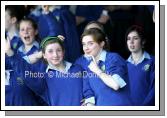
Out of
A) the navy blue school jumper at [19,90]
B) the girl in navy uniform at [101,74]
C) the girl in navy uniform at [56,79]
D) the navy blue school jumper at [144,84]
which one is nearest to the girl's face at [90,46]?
the girl in navy uniform at [101,74]

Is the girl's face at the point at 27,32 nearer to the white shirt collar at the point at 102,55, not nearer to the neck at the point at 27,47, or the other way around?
the neck at the point at 27,47

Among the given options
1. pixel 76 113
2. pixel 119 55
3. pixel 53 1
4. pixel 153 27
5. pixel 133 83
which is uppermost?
pixel 53 1

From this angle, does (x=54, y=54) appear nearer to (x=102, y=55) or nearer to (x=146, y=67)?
(x=102, y=55)

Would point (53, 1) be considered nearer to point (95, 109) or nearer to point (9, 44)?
point (9, 44)

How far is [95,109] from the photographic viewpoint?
2.26 m

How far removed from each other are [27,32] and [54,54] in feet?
0.68

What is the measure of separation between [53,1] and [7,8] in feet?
0.89

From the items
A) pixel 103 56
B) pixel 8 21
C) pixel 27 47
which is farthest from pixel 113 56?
pixel 8 21

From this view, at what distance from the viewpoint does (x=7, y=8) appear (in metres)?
2.29

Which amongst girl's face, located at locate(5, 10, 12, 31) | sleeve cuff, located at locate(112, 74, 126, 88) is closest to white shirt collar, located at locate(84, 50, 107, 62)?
sleeve cuff, located at locate(112, 74, 126, 88)

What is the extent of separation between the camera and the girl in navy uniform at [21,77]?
7.48 feet

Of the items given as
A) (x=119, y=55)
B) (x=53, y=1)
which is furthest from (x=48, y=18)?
(x=119, y=55)

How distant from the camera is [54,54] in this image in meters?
2.28

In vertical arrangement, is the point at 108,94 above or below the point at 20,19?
below
